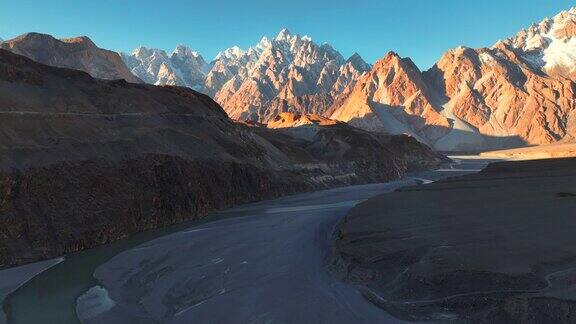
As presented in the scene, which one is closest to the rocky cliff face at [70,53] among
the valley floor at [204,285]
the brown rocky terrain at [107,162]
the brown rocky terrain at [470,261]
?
the brown rocky terrain at [107,162]

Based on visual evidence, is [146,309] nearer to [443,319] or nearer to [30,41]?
[443,319]

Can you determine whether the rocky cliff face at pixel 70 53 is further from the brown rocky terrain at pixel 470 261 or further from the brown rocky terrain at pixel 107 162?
the brown rocky terrain at pixel 470 261

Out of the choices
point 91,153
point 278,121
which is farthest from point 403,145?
point 91,153

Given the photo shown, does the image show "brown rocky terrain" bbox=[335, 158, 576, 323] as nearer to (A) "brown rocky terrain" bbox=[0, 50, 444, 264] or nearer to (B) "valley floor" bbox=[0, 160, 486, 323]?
(B) "valley floor" bbox=[0, 160, 486, 323]

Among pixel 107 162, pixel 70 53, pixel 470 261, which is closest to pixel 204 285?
pixel 470 261

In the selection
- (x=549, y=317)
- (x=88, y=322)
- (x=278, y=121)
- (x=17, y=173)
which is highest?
(x=278, y=121)

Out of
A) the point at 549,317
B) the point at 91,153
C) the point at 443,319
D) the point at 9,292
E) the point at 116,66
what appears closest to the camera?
the point at 549,317

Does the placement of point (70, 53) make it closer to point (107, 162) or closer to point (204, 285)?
point (107, 162)
